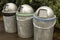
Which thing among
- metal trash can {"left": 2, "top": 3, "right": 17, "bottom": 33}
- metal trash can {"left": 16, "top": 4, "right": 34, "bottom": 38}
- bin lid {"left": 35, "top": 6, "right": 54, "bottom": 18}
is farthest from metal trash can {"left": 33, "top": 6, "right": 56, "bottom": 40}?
metal trash can {"left": 2, "top": 3, "right": 17, "bottom": 33}

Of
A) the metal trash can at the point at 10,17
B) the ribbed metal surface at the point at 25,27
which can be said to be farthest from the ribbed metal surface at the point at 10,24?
the ribbed metal surface at the point at 25,27

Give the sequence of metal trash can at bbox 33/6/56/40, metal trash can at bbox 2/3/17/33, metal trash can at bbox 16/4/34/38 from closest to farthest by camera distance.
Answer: metal trash can at bbox 33/6/56/40
metal trash can at bbox 16/4/34/38
metal trash can at bbox 2/3/17/33

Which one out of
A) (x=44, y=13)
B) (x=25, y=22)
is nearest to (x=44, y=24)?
(x=44, y=13)

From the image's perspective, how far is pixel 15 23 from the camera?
4.48 m

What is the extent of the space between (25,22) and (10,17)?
62cm

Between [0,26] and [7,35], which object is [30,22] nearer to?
[7,35]

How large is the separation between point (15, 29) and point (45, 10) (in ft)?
4.41

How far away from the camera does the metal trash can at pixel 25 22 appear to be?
3.91 metres

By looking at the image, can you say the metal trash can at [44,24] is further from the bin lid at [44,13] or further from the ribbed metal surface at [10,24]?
the ribbed metal surface at [10,24]

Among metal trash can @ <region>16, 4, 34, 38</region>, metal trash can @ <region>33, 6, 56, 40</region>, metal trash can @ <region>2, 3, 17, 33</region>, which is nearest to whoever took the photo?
metal trash can @ <region>33, 6, 56, 40</region>

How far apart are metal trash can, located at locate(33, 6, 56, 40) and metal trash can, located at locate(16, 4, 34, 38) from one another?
409 mm

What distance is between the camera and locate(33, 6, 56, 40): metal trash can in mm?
3437

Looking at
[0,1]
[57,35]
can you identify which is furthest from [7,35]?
[0,1]

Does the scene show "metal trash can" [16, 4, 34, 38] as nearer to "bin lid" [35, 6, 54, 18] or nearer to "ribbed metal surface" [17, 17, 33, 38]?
"ribbed metal surface" [17, 17, 33, 38]
